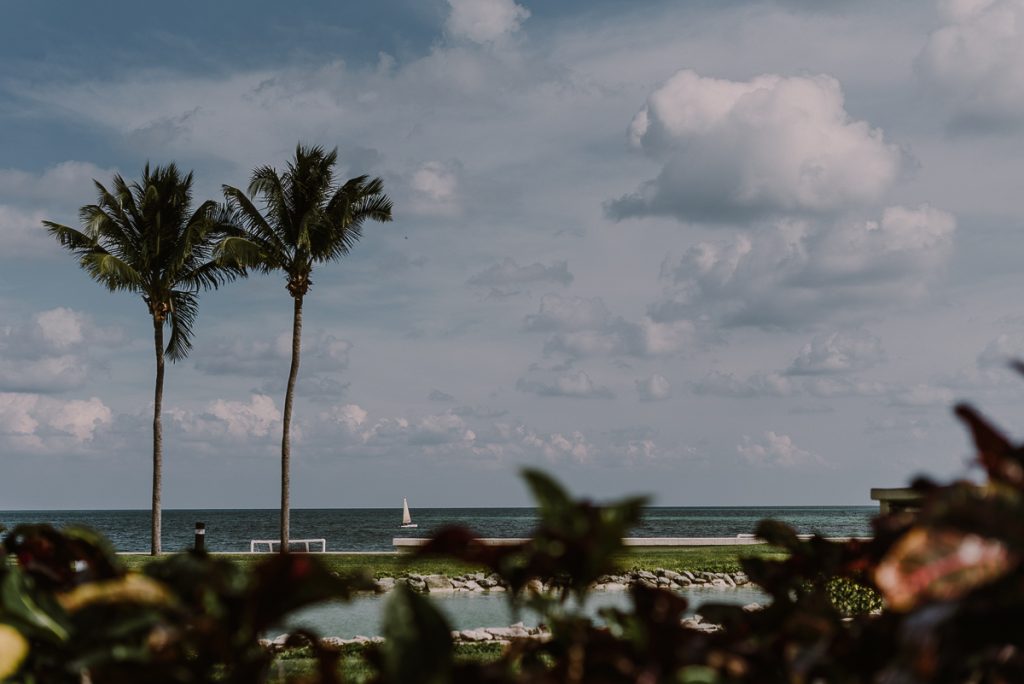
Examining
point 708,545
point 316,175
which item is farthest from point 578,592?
point 708,545

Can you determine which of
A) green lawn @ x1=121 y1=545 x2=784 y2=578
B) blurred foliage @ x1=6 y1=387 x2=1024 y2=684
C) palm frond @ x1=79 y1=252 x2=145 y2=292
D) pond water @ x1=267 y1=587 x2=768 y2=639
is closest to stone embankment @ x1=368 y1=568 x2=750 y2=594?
green lawn @ x1=121 y1=545 x2=784 y2=578

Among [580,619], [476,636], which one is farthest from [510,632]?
[580,619]

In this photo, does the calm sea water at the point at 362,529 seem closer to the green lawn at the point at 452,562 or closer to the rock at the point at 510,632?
the green lawn at the point at 452,562

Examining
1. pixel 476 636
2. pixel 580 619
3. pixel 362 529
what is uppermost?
pixel 580 619

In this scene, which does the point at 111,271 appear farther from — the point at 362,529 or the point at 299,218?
the point at 362,529

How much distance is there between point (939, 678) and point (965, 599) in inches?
4.8

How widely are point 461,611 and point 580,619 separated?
12290mm

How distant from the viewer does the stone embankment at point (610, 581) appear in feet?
53.0

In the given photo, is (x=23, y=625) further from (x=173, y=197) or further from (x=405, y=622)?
(x=173, y=197)

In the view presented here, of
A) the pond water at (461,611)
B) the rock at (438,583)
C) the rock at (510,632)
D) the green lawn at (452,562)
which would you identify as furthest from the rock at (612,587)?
the rock at (510,632)

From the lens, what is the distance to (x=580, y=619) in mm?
1322

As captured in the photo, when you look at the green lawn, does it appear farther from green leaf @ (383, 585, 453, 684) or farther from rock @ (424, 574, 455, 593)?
green leaf @ (383, 585, 453, 684)

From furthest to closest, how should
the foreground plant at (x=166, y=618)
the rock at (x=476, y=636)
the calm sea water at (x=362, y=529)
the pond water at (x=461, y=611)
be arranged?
the calm sea water at (x=362, y=529) < the pond water at (x=461, y=611) < the rock at (x=476, y=636) < the foreground plant at (x=166, y=618)

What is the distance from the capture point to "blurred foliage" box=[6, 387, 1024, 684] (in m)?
0.88
